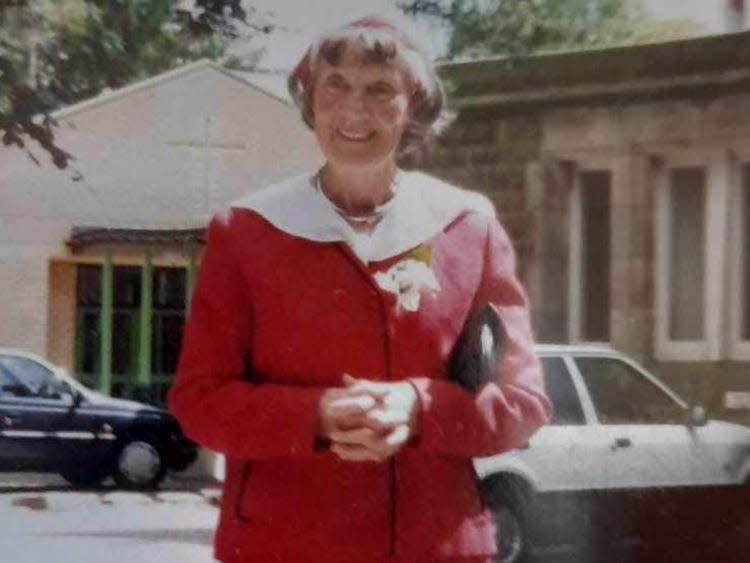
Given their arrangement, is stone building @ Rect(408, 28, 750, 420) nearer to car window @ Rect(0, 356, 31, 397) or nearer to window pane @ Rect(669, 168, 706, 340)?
window pane @ Rect(669, 168, 706, 340)

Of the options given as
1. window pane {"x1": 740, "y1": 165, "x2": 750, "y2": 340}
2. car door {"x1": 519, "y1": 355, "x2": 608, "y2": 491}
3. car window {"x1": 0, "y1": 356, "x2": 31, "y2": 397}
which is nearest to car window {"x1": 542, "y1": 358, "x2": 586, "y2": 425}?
car door {"x1": 519, "y1": 355, "x2": 608, "y2": 491}

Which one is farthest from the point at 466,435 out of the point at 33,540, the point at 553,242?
the point at 33,540

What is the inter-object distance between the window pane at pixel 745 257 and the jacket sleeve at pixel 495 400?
1.12 feet

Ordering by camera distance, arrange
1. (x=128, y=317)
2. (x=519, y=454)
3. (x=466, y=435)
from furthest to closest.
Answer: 1. (x=128, y=317)
2. (x=519, y=454)
3. (x=466, y=435)

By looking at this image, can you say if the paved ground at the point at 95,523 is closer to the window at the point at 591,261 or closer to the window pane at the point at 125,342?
the window pane at the point at 125,342

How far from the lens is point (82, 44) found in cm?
110

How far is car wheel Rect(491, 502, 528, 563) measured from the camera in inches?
40.0

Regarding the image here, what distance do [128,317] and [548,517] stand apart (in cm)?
31

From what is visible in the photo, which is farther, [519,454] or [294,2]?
[294,2]

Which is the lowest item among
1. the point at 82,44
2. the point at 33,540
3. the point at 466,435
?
the point at 33,540

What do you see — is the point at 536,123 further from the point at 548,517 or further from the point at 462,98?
the point at 548,517

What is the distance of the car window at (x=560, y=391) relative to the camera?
1.01m

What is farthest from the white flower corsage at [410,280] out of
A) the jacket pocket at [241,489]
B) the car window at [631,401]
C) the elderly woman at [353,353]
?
the car window at [631,401]

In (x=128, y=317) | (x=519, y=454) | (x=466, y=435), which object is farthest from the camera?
(x=128, y=317)
